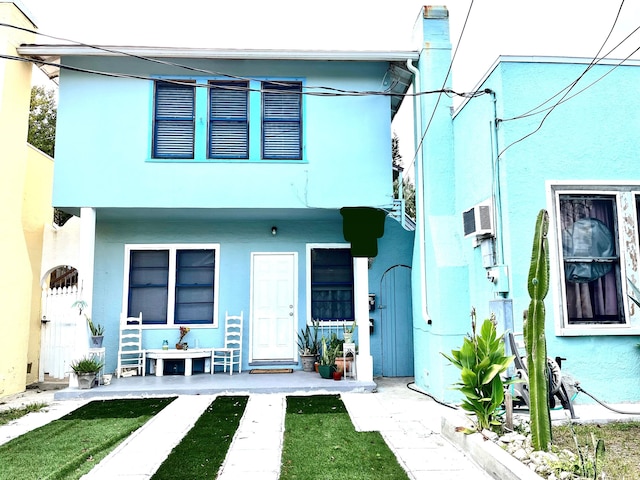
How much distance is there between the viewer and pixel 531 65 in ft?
21.6

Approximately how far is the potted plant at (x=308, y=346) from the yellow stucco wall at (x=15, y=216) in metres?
4.70

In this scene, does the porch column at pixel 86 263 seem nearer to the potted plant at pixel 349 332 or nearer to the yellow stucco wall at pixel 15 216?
the yellow stucco wall at pixel 15 216

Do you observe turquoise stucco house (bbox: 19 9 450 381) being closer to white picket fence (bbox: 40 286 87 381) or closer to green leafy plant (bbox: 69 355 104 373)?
white picket fence (bbox: 40 286 87 381)

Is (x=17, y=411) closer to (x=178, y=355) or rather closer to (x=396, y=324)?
(x=178, y=355)

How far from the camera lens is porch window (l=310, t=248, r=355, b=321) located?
9461mm

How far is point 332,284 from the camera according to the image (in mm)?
9547

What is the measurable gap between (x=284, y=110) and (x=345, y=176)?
1.60 metres

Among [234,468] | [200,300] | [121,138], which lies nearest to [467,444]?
[234,468]

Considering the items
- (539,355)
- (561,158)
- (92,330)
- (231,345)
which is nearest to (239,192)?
(231,345)

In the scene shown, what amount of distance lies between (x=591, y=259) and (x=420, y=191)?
273cm

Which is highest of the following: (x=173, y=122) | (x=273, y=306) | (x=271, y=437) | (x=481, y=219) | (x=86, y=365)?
(x=173, y=122)

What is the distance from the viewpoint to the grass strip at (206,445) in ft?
13.9

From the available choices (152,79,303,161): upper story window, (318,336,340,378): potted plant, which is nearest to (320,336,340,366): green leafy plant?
(318,336,340,378): potted plant

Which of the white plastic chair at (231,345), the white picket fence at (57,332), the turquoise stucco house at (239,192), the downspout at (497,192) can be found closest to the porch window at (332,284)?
the turquoise stucco house at (239,192)
